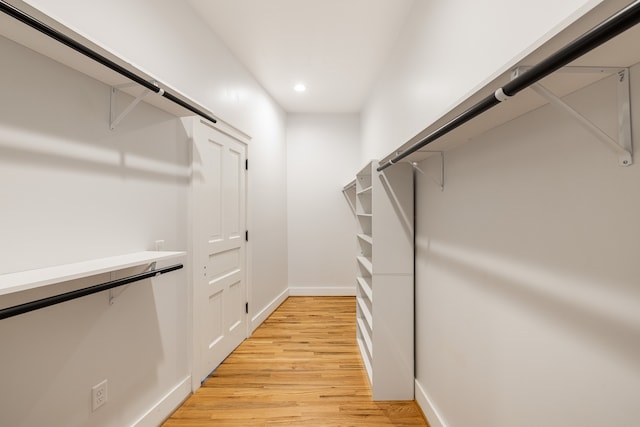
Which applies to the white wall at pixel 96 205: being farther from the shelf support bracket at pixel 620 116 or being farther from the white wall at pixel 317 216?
the white wall at pixel 317 216

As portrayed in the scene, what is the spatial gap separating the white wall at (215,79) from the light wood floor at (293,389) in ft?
2.29

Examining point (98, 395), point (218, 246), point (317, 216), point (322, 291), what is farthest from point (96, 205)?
point (322, 291)

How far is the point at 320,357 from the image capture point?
275 centimetres

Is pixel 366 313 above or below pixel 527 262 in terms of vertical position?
→ below

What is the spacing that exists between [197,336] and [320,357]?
1.15m

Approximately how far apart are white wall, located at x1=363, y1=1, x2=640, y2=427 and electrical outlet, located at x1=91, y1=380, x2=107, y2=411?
1.81 meters

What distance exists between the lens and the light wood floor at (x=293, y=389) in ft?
6.32

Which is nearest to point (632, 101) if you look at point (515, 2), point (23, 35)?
point (515, 2)

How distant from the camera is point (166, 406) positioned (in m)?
1.92

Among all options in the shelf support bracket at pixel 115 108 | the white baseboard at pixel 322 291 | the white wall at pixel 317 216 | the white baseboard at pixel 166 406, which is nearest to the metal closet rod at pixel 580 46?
the shelf support bracket at pixel 115 108

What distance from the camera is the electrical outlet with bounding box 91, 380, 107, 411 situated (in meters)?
1.42

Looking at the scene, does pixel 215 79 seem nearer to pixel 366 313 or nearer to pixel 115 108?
pixel 115 108

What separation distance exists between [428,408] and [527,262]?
1.35 m

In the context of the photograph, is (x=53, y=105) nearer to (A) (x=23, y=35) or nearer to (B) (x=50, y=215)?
(A) (x=23, y=35)
